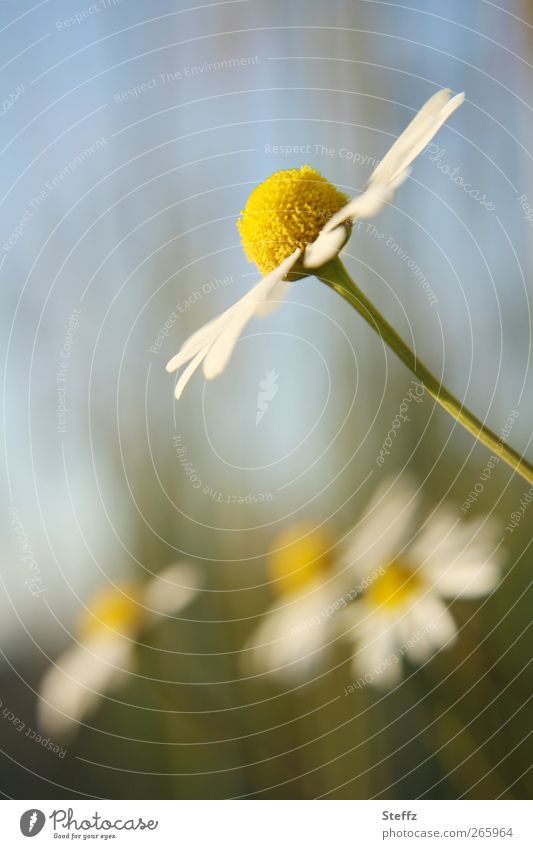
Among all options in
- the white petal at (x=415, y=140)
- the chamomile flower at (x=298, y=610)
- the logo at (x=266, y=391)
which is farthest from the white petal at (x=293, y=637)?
the white petal at (x=415, y=140)

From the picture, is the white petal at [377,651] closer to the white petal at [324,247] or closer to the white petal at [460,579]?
the white petal at [460,579]

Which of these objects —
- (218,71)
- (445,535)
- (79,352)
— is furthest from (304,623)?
(218,71)

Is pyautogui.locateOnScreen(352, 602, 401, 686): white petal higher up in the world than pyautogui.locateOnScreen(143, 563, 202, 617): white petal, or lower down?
lower down

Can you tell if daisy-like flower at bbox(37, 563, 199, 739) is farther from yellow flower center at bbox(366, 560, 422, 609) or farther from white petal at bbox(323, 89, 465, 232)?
white petal at bbox(323, 89, 465, 232)

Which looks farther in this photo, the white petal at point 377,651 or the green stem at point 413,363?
the white petal at point 377,651

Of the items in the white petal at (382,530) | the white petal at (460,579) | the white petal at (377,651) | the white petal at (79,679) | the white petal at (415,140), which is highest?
the white petal at (415,140)
